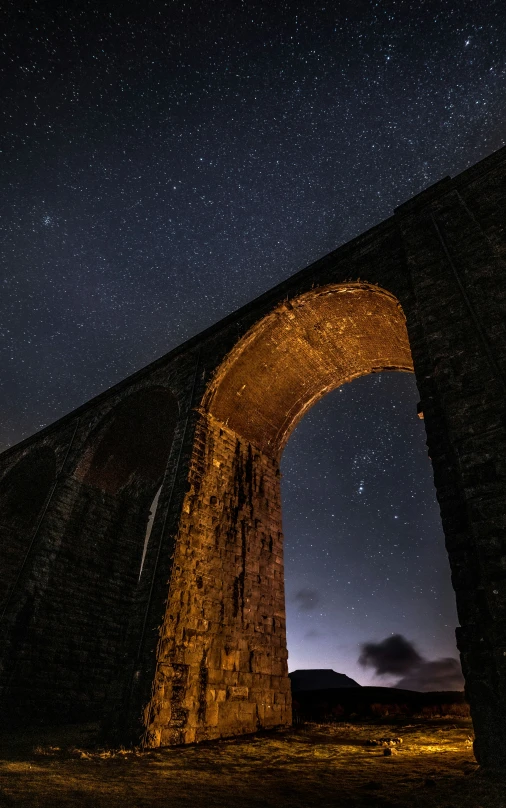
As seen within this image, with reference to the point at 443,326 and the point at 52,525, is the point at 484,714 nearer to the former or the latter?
the point at 443,326

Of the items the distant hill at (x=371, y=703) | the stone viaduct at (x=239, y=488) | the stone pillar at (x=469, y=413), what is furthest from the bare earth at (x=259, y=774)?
the distant hill at (x=371, y=703)

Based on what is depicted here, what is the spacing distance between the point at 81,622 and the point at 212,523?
476 centimetres

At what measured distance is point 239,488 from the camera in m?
8.98

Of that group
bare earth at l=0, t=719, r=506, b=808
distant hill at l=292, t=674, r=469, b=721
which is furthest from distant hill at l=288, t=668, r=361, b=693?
bare earth at l=0, t=719, r=506, b=808

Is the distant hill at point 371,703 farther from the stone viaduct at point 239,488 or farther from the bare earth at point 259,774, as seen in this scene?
the bare earth at point 259,774

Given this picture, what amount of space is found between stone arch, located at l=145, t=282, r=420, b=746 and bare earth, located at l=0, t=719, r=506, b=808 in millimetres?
721

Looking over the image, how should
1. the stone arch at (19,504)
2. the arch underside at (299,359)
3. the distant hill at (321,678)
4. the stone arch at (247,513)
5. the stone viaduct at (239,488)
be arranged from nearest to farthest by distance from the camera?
the stone viaduct at (239,488), the stone arch at (247,513), the arch underside at (299,359), the stone arch at (19,504), the distant hill at (321,678)

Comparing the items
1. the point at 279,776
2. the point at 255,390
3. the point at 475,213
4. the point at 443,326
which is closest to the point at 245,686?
the point at 279,776

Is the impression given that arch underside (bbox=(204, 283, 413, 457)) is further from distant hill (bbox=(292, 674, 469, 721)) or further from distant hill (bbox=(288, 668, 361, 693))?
distant hill (bbox=(288, 668, 361, 693))

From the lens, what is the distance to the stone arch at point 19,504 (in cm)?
1294

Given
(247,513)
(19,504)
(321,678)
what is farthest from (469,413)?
(321,678)

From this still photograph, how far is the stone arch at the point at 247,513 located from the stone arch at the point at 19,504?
258 inches

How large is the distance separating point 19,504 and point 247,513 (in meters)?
8.50

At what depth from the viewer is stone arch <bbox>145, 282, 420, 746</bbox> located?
21.9 feet
